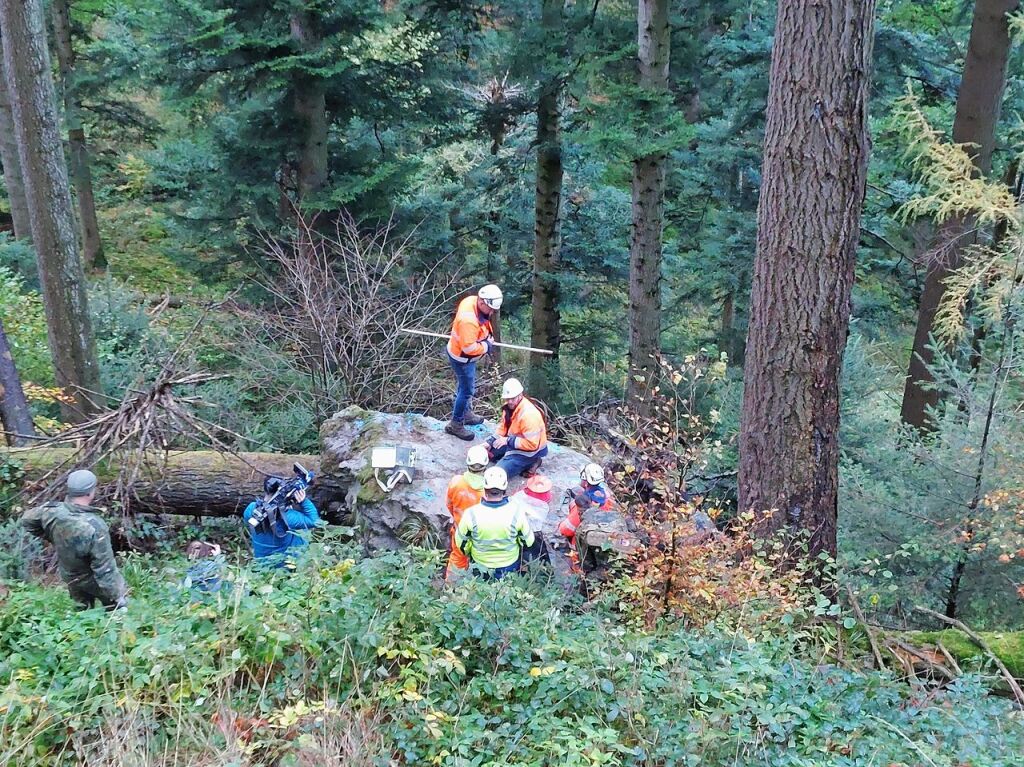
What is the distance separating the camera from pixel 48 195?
8.34 metres

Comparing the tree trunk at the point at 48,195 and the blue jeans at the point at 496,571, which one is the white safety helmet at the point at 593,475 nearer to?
the blue jeans at the point at 496,571

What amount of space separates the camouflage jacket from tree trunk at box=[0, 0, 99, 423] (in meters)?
2.38

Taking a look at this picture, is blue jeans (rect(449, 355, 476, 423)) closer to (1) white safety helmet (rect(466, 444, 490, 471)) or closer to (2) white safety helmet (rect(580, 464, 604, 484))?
(1) white safety helmet (rect(466, 444, 490, 471))

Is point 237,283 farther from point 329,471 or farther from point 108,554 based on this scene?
point 108,554

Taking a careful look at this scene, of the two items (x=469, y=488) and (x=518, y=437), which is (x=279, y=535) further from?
(x=518, y=437)

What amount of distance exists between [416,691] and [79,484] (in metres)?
3.27

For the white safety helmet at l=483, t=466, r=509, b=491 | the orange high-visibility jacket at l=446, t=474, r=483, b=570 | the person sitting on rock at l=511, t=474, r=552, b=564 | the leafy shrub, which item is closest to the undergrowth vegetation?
the white safety helmet at l=483, t=466, r=509, b=491

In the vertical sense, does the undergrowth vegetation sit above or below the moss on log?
above

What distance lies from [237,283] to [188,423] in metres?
8.22

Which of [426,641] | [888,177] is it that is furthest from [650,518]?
[888,177]

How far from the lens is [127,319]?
13.1 metres

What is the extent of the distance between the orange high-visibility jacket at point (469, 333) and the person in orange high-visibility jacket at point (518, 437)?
0.55 meters

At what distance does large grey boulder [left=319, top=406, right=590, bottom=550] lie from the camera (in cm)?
746

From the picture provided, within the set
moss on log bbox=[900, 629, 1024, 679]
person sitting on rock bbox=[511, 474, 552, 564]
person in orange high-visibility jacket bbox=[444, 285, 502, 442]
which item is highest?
person in orange high-visibility jacket bbox=[444, 285, 502, 442]
